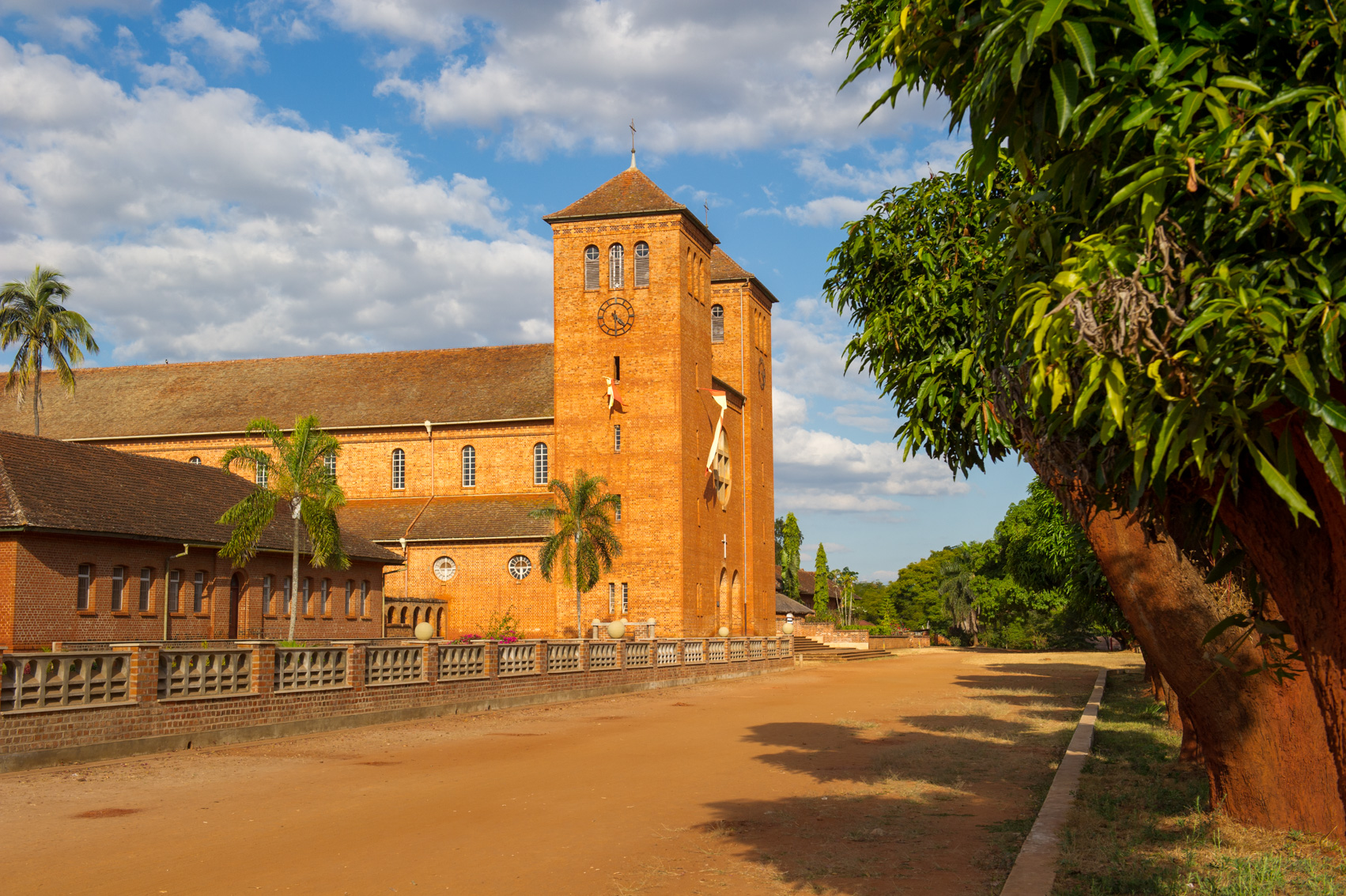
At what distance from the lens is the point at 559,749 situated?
Answer: 17.6 metres

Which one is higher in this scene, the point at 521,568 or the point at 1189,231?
the point at 1189,231

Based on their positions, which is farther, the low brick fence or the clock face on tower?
the clock face on tower

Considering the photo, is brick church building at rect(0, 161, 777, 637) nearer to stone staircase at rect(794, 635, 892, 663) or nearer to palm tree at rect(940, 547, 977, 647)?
stone staircase at rect(794, 635, 892, 663)

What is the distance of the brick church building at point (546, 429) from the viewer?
51.5m

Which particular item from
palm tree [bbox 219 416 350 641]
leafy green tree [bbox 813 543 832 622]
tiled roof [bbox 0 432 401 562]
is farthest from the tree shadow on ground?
leafy green tree [bbox 813 543 832 622]

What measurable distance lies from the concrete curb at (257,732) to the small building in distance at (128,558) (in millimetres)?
8121

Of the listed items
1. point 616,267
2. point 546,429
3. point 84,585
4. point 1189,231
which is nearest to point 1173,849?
point 1189,231

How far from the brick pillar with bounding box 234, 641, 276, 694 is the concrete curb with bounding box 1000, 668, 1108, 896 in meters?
12.8

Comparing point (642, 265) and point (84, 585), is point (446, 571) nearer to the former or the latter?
point (642, 265)

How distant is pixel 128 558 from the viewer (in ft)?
107

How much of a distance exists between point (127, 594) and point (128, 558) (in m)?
1.07

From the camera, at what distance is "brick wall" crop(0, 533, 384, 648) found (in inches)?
1143

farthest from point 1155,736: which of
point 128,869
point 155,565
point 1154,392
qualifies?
point 155,565

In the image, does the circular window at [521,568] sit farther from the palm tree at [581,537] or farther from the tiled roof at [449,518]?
the palm tree at [581,537]
